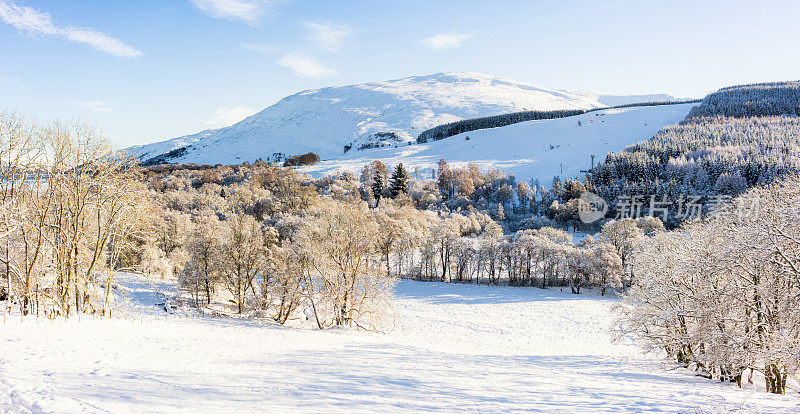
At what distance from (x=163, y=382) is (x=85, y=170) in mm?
16193

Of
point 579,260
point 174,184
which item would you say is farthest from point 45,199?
point 174,184

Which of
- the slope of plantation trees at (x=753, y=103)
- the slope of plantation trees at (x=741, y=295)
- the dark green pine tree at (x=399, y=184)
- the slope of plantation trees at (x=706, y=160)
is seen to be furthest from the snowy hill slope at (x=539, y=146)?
the slope of plantation trees at (x=741, y=295)

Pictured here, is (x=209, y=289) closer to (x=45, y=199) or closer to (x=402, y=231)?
(x=45, y=199)

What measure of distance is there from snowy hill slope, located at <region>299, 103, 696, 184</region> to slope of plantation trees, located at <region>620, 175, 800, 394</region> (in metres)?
90.0

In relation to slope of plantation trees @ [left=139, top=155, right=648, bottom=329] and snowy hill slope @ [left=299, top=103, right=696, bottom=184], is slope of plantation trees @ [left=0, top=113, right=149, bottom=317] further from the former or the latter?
snowy hill slope @ [left=299, top=103, right=696, bottom=184]

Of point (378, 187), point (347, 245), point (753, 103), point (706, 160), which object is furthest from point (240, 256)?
point (753, 103)

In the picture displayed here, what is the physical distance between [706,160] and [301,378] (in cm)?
11183

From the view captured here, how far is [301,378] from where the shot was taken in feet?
33.8

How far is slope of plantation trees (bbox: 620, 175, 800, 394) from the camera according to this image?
11188 mm

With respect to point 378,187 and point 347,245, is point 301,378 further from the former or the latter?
point 378,187

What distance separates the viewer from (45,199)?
1947 centimetres

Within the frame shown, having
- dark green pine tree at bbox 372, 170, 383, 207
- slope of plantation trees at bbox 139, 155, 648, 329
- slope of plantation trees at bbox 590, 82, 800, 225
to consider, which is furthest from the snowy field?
slope of plantation trees at bbox 590, 82, 800, 225

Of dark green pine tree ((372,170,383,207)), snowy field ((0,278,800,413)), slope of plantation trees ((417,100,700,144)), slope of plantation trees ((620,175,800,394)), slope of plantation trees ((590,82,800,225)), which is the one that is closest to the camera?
snowy field ((0,278,800,413))

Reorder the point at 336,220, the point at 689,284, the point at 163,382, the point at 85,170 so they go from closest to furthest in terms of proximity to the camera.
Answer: the point at 163,382 → the point at 689,284 → the point at 85,170 → the point at 336,220
